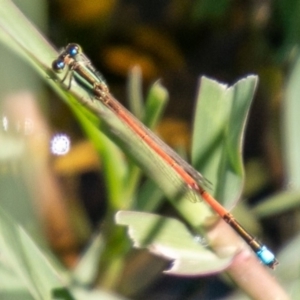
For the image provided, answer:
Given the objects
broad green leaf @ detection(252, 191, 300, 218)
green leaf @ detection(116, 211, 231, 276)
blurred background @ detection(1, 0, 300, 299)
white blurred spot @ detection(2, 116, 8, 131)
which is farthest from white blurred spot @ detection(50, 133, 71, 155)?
green leaf @ detection(116, 211, 231, 276)

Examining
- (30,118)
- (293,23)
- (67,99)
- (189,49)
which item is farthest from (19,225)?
(189,49)

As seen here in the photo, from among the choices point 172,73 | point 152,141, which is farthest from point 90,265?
point 172,73

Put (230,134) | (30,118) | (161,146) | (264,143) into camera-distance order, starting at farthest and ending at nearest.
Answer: (264,143)
(30,118)
(161,146)
(230,134)

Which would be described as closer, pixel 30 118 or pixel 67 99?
pixel 67 99

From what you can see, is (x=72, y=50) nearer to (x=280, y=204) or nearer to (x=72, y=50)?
(x=72, y=50)

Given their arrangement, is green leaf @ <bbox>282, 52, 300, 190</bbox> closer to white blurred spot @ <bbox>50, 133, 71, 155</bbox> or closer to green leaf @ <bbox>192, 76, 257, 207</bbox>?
green leaf @ <bbox>192, 76, 257, 207</bbox>

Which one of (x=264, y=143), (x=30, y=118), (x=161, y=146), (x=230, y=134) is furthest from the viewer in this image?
(x=264, y=143)

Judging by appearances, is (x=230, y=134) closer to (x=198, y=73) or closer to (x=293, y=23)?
(x=293, y=23)
